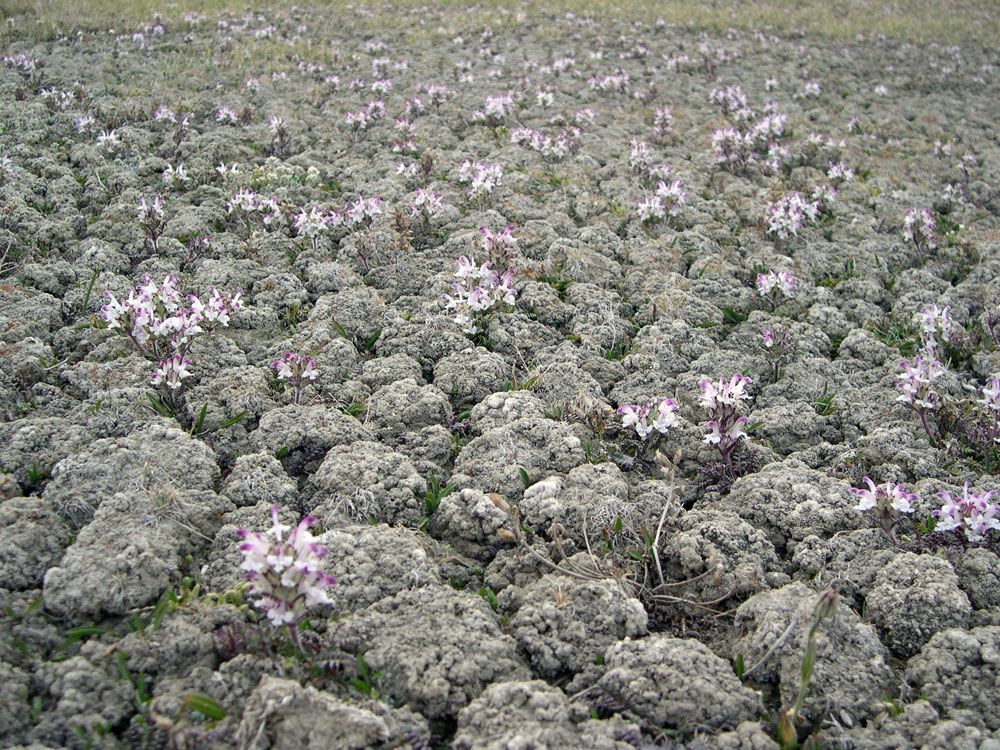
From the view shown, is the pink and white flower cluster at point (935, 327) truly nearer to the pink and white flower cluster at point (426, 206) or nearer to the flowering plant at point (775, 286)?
the flowering plant at point (775, 286)

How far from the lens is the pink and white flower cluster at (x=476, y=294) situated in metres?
4.91

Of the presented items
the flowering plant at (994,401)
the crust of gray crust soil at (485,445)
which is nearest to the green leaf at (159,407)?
the crust of gray crust soil at (485,445)

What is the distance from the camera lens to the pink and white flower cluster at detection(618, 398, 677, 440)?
3947 mm

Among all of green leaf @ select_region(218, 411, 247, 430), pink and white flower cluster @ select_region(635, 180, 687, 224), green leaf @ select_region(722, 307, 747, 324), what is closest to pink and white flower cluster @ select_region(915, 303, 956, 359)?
green leaf @ select_region(722, 307, 747, 324)

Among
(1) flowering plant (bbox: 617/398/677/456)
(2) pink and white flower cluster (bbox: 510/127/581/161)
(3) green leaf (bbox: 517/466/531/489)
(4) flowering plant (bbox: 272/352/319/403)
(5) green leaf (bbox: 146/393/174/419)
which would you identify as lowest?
(3) green leaf (bbox: 517/466/531/489)

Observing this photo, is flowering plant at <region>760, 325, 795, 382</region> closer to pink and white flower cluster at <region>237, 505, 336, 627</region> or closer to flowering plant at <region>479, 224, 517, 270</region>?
flowering plant at <region>479, 224, 517, 270</region>

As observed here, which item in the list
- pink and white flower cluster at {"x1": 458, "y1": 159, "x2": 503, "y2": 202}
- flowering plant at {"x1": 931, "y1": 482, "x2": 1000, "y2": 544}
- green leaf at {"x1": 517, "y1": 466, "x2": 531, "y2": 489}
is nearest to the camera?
flowering plant at {"x1": 931, "y1": 482, "x2": 1000, "y2": 544}

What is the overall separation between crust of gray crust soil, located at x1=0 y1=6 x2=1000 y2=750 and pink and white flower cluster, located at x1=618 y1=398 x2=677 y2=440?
144mm

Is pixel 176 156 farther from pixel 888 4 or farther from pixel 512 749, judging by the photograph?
pixel 888 4

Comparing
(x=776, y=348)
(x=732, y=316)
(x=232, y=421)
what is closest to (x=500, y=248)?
(x=732, y=316)

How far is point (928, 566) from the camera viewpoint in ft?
10.3

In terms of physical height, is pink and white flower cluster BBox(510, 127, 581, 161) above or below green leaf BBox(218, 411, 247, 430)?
above

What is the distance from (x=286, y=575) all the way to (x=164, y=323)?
2305 mm

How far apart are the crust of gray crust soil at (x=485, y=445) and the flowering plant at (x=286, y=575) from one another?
109mm
